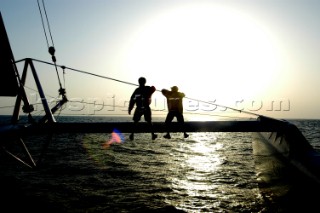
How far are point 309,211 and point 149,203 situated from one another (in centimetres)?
787

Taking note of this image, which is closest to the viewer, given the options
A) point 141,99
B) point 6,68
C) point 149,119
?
point 149,119

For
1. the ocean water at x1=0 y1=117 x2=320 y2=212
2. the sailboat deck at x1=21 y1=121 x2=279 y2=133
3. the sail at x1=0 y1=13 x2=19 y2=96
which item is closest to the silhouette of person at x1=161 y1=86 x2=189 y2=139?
the sailboat deck at x1=21 y1=121 x2=279 y2=133

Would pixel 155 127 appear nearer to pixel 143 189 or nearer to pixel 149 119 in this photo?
pixel 149 119

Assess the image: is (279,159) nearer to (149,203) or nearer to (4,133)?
(149,203)

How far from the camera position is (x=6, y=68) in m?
12.0

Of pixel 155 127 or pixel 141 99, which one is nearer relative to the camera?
pixel 155 127

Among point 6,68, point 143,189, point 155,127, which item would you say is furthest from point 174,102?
point 6,68

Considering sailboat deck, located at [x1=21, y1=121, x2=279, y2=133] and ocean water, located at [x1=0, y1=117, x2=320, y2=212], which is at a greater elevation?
sailboat deck, located at [x1=21, y1=121, x2=279, y2=133]

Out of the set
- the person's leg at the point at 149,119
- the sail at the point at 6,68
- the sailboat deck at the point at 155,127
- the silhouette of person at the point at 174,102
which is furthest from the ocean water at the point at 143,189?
the silhouette of person at the point at 174,102

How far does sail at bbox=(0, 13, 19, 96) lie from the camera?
11.7 meters

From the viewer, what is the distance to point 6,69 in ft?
39.3

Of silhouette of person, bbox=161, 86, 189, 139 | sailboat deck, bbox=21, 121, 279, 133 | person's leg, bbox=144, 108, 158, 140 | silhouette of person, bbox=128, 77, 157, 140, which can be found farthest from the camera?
silhouette of person, bbox=161, 86, 189, 139

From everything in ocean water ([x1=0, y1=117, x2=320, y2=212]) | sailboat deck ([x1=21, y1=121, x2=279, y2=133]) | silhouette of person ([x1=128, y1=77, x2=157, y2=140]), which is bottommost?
ocean water ([x1=0, y1=117, x2=320, y2=212])

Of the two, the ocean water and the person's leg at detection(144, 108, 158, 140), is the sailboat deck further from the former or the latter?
the ocean water
